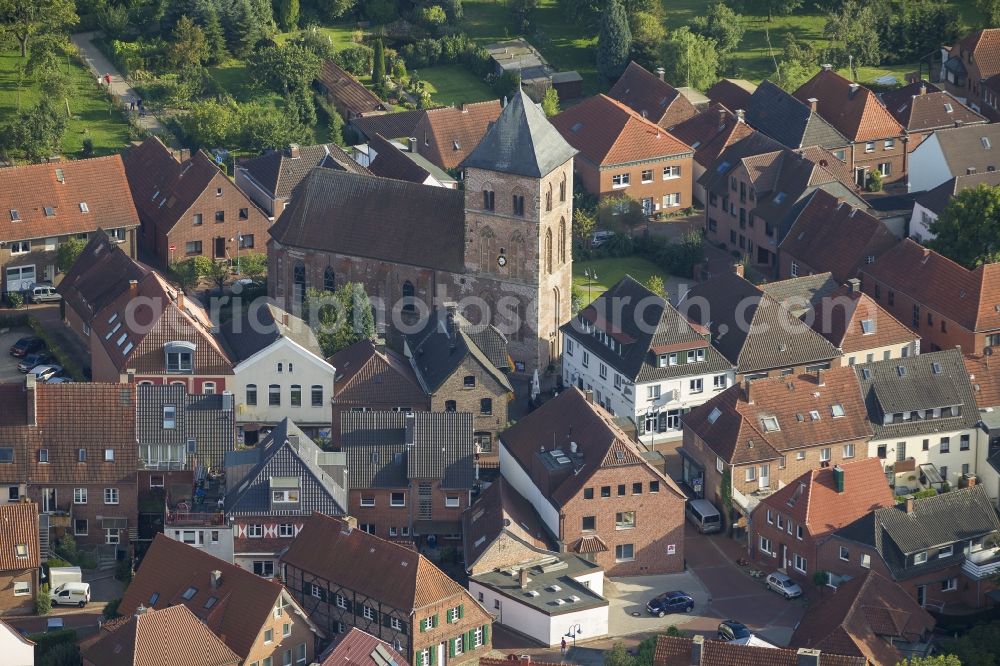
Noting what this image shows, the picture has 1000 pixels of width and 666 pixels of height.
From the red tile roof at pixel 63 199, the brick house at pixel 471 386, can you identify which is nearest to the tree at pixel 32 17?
the red tile roof at pixel 63 199

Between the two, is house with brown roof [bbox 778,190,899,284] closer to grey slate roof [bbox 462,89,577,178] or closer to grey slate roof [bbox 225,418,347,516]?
grey slate roof [bbox 462,89,577,178]

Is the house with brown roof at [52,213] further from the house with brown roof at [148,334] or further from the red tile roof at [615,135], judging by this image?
the red tile roof at [615,135]

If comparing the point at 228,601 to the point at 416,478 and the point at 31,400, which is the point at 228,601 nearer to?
the point at 416,478

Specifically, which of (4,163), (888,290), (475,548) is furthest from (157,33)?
(475,548)

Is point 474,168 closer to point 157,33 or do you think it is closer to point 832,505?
point 832,505

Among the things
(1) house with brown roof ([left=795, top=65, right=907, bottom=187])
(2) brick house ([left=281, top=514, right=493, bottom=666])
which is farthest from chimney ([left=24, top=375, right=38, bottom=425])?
(1) house with brown roof ([left=795, top=65, right=907, bottom=187])

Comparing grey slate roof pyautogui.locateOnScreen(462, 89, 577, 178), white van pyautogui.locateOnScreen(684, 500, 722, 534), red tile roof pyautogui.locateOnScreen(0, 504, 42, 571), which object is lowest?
white van pyautogui.locateOnScreen(684, 500, 722, 534)

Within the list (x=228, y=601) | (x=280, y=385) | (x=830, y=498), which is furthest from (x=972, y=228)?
(x=228, y=601)
